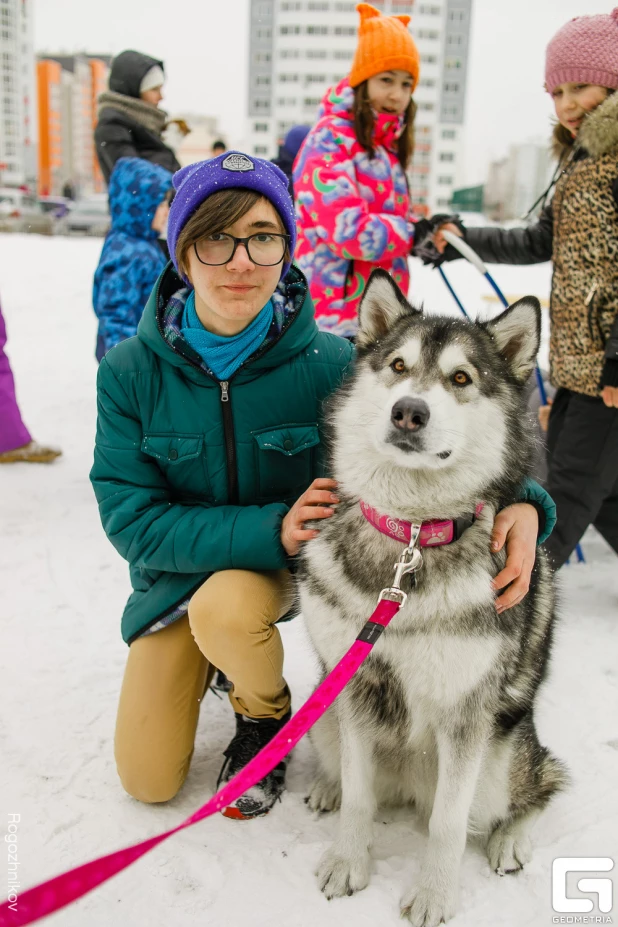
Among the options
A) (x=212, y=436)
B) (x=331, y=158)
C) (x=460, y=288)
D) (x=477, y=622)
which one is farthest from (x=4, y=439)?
(x=460, y=288)

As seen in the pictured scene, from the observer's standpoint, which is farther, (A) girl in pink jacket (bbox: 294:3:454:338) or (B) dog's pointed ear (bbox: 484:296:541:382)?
(A) girl in pink jacket (bbox: 294:3:454:338)

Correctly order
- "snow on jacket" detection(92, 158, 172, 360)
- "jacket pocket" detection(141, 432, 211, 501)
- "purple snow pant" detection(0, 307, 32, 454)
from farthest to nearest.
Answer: "purple snow pant" detection(0, 307, 32, 454)
"snow on jacket" detection(92, 158, 172, 360)
"jacket pocket" detection(141, 432, 211, 501)

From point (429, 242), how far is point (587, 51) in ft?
2.96

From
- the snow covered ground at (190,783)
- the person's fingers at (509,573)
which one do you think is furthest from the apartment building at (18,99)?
the person's fingers at (509,573)

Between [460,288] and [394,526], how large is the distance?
27.6 feet

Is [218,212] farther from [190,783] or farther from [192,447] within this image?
[190,783]

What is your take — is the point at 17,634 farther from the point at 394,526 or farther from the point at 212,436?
the point at 394,526

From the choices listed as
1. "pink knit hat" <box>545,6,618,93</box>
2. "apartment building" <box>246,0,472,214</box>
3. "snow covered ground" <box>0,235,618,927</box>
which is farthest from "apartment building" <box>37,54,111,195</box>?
"pink knit hat" <box>545,6,618,93</box>

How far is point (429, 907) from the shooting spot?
1.48 m

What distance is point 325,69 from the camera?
49.6 metres

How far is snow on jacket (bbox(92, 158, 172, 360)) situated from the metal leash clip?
2594mm

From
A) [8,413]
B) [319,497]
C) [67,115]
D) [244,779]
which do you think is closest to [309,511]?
[319,497]

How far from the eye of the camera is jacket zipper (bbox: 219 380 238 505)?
175 cm

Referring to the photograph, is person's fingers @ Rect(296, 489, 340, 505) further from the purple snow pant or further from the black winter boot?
the purple snow pant
